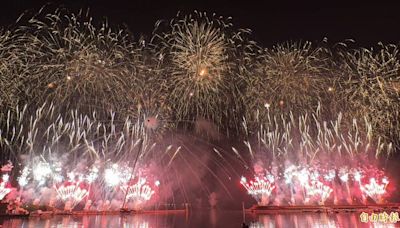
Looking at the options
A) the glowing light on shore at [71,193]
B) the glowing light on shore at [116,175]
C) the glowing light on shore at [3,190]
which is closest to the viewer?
the glowing light on shore at [3,190]

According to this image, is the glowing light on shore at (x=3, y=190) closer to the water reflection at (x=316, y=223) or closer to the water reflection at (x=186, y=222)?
the water reflection at (x=186, y=222)

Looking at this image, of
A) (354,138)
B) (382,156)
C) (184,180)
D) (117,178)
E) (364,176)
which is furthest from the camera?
(184,180)

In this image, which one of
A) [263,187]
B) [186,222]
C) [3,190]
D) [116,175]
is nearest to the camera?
[186,222]

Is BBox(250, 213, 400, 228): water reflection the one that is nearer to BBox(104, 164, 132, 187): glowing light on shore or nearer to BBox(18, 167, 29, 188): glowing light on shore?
BBox(104, 164, 132, 187): glowing light on shore

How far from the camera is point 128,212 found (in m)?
48.0

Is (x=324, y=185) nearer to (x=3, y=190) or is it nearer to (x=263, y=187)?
(x=263, y=187)

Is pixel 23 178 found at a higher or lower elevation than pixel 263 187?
higher

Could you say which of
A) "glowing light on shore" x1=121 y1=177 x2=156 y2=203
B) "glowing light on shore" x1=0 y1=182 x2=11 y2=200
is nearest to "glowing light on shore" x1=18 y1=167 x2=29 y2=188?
"glowing light on shore" x1=0 y1=182 x2=11 y2=200

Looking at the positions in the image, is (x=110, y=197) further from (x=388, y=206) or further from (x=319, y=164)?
(x=388, y=206)

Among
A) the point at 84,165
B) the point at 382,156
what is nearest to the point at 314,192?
the point at 382,156

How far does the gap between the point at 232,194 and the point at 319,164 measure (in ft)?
84.9

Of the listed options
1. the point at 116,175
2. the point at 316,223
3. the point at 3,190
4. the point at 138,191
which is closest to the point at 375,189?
the point at 316,223

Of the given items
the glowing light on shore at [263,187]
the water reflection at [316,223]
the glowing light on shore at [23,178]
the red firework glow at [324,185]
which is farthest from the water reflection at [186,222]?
the glowing light on shore at [263,187]

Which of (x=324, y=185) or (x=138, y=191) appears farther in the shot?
(x=138, y=191)
